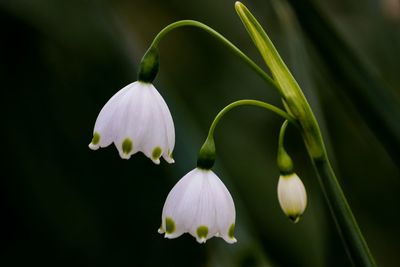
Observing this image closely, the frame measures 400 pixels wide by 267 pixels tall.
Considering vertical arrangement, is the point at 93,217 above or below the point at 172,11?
below

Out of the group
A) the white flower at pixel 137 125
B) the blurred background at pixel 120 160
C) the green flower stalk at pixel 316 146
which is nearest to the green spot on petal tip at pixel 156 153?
the white flower at pixel 137 125

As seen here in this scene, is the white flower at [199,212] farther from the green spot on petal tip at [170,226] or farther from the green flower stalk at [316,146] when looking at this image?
the green flower stalk at [316,146]

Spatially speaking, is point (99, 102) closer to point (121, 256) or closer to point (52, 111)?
point (52, 111)

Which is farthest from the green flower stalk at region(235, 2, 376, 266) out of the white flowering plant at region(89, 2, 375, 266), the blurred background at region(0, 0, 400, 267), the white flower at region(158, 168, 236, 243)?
the blurred background at region(0, 0, 400, 267)

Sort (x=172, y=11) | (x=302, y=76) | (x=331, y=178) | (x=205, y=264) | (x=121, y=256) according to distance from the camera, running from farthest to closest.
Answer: (x=172, y=11) < (x=121, y=256) < (x=205, y=264) < (x=302, y=76) < (x=331, y=178)

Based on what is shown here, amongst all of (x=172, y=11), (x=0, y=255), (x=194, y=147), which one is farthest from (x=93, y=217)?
(x=172, y=11)

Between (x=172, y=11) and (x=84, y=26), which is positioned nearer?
(x=84, y=26)

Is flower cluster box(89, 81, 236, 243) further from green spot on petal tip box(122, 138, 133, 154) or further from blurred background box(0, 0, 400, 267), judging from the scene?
blurred background box(0, 0, 400, 267)
